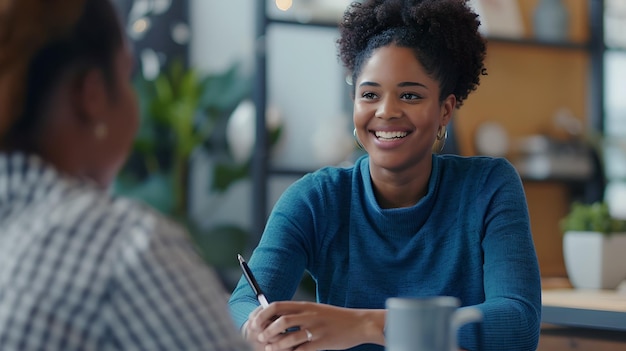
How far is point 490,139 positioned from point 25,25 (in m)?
3.27

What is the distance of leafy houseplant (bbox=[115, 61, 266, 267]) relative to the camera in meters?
3.73

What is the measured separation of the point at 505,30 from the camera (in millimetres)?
3998

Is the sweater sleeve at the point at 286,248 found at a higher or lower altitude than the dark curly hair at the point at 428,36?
lower

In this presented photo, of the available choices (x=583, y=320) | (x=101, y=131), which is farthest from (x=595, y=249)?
(x=101, y=131)

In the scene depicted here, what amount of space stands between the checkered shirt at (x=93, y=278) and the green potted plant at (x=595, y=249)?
1.47m

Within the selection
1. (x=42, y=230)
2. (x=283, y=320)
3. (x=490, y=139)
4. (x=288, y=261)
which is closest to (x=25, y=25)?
(x=42, y=230)

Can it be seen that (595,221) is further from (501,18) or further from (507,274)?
(501,18)

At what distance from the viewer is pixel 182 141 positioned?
3779 mm

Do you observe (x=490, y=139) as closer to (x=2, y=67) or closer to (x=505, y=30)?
(x=505, y=30)

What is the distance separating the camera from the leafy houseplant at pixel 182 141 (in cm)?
373

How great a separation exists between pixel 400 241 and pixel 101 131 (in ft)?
2.94

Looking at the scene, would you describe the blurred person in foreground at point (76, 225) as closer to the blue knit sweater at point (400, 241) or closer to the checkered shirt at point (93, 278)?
the checkered shirt at point (93, 278)

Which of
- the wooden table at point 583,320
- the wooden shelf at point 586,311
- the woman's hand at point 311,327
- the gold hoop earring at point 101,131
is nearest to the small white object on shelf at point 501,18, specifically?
the wooden table at point 583,320

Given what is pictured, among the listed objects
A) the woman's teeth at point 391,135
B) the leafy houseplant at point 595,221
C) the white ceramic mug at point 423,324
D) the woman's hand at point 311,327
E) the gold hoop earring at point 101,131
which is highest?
the gold hoop earring at point 101,131
